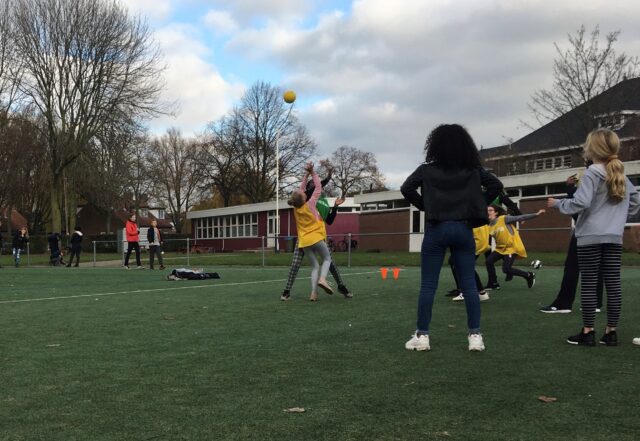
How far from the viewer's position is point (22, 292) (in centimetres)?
1177

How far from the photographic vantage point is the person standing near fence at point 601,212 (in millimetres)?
4840

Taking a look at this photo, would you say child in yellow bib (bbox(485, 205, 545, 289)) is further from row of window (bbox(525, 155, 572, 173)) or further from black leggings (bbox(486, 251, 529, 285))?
row of window (bbox(525, 155, 572, 173))

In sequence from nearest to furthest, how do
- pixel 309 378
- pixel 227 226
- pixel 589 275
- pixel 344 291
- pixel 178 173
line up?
pixel 309 378
pixel 589 275
pixel 344 291
pixel 227 226
pixel 178 173

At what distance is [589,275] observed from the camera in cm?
505

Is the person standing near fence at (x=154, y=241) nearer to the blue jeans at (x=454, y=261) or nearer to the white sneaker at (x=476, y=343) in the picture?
the blue jeans at (x=454, y=261)

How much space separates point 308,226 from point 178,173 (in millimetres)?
67419

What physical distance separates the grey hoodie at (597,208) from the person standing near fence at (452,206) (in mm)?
657

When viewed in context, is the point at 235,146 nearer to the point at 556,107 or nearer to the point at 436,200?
the point at 556,107

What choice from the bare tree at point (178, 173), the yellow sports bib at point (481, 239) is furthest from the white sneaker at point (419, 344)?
the bare tree at point (178, 173)

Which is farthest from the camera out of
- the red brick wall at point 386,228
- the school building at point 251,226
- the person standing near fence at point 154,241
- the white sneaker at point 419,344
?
the school building at point 251,226

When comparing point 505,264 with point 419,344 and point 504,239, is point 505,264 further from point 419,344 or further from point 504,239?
point 419,344

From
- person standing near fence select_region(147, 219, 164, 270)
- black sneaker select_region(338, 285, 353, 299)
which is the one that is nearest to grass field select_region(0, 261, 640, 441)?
black sneaker select_region(338, 285, 353, 299)

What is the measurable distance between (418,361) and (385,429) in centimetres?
158

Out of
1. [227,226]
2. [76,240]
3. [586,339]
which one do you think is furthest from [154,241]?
[227,226]
